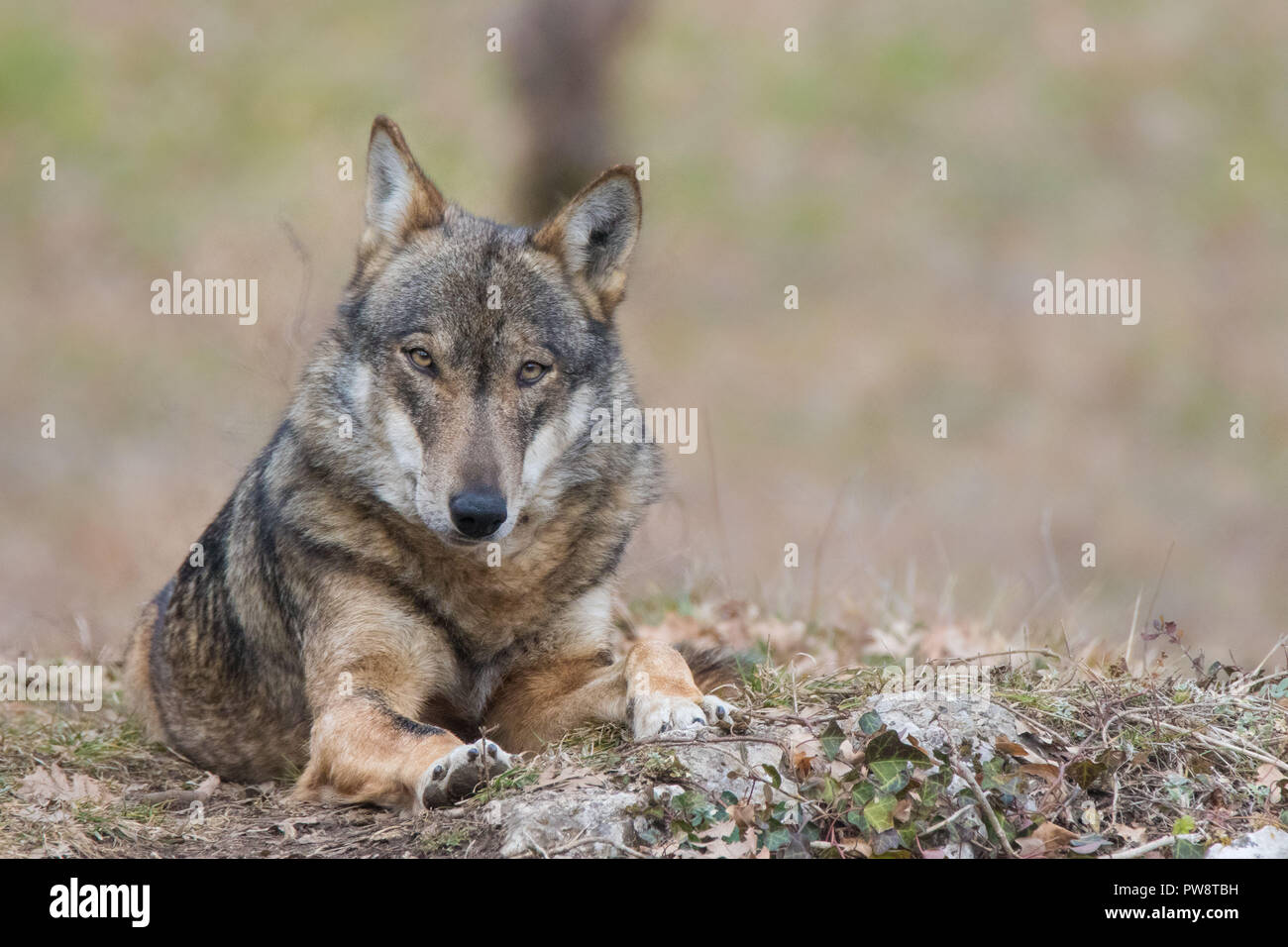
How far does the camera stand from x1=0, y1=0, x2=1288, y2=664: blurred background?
15391 mm

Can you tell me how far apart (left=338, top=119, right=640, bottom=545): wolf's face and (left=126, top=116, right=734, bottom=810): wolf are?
0.01m

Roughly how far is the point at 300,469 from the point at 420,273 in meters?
1.06

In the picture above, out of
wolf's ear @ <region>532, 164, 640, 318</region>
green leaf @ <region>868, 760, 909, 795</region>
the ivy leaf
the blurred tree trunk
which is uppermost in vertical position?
the blurred tree trunk

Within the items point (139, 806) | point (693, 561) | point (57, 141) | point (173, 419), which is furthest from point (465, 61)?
point (139, 806)

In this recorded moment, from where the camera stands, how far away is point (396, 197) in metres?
6.20

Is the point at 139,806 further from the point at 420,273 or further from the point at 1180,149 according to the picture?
the point at 1180,149

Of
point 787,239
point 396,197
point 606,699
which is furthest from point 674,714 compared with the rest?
point 787,239

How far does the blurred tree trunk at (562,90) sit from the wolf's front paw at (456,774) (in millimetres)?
10747

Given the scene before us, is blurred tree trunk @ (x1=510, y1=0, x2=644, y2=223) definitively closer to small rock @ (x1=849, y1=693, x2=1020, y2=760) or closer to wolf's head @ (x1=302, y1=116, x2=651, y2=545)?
wolf's head @ (x1=302, y1=116, x2=651, y2=545)

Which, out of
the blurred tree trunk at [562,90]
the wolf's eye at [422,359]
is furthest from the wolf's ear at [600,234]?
the blurred tree trunk at [562,90]

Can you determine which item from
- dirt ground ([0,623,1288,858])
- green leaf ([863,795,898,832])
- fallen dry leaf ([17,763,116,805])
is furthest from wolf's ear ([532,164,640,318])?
fallen dry leaf ([17,763,116,805])

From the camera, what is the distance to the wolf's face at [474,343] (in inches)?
216

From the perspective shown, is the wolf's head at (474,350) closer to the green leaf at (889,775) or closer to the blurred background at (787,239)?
the green leaf at (889,775)

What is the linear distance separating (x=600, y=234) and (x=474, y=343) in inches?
39.4
